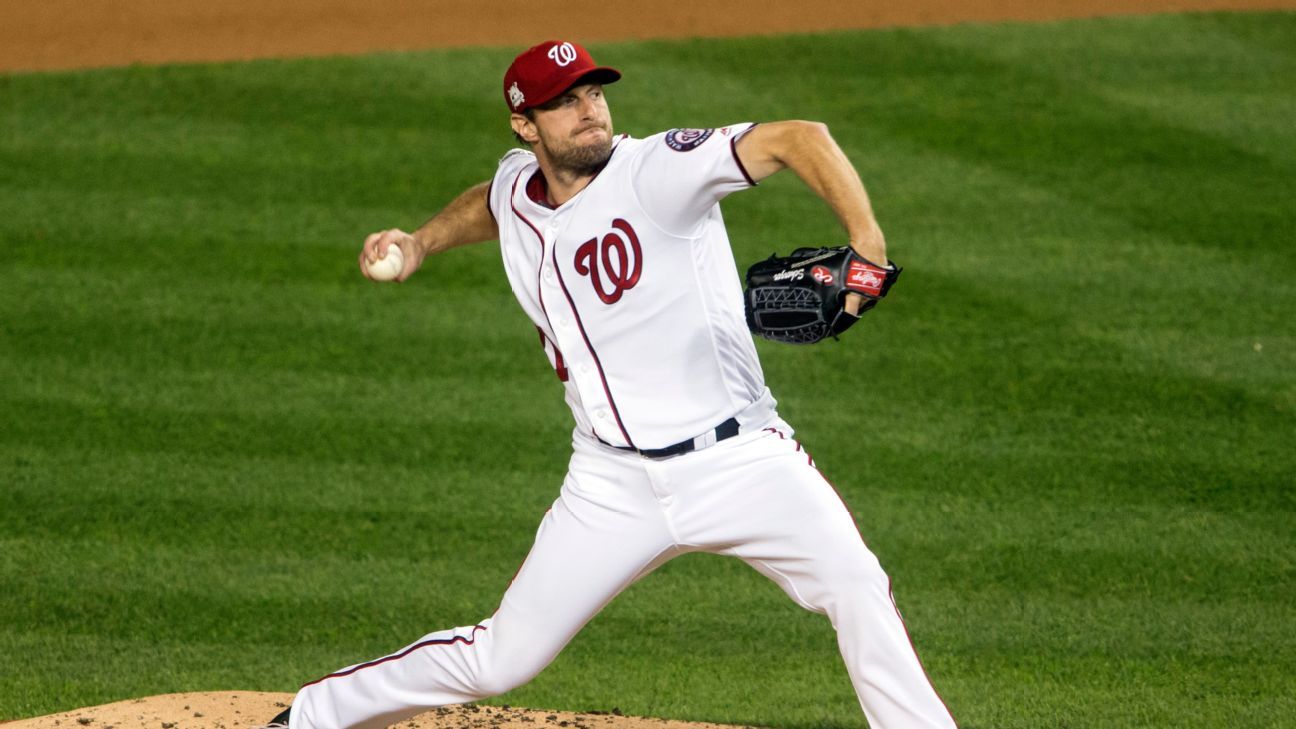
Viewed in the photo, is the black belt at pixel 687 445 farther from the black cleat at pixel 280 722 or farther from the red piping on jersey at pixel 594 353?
the black cleat at pixel 280 722

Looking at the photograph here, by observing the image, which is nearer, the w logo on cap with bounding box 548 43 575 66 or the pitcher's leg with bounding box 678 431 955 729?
the pitcher's leg with bounding box 678 431 955 729

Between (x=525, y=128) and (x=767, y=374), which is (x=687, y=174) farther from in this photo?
(x=767, y=374)

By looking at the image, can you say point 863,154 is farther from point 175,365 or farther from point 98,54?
point 98,54

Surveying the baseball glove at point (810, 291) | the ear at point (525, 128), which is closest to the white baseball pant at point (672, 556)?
the baseball glove at point (810, 291)

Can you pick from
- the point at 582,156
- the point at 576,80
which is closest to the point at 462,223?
the point at 582,156

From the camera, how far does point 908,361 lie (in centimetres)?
709

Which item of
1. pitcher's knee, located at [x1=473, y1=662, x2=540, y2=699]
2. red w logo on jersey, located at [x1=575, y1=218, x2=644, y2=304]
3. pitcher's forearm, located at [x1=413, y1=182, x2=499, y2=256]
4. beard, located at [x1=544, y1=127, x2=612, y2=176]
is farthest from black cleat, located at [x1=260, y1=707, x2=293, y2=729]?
beard, located at [x1=544, y1=127, x2=612, y2=176]

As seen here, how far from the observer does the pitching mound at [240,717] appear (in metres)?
4.44

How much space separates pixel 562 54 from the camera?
12.4 feet

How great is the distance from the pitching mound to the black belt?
1164 millimetres

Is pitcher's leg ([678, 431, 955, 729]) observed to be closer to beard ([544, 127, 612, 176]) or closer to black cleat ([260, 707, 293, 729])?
beard ([544, 127, 612, 176])

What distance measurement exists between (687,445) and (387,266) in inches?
36.8

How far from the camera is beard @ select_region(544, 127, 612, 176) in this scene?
3.82 m

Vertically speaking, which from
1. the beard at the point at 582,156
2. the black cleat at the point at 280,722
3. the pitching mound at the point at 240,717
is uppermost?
the beard at the point at 582,156
